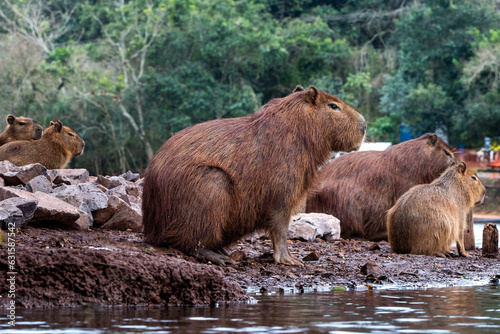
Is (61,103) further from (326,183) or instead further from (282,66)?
(326,183)

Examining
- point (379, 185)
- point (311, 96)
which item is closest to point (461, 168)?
point (379, 185)

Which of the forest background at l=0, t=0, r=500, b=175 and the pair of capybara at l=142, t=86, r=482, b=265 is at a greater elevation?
the forest background at l=0, t=0, r=500, b=175

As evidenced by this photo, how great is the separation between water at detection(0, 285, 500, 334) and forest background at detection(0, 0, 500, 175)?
2484 centimetres

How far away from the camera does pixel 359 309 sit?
5082 millimetres

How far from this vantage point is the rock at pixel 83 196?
7.91m

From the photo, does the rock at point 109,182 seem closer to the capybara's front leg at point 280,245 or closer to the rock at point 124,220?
the rock at point 124,220

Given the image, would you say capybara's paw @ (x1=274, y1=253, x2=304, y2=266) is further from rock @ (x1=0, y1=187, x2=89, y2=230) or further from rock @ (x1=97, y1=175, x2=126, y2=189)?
rock @ (x1=97, y1=175, x2=126, y2=189)

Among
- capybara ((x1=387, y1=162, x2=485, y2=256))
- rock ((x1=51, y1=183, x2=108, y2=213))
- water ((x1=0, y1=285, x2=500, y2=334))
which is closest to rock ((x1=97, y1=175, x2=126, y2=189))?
rock ((x1=51, y1=183, x2=108, y2=213))

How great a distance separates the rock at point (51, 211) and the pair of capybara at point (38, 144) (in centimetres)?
335

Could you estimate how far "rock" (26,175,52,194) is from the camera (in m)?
8.00

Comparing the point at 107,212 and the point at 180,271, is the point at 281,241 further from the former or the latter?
the point at 107,212

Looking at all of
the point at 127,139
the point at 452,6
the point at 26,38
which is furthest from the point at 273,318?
the point at 26,38

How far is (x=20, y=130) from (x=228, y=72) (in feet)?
71.1

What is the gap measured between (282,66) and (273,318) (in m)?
31.0
